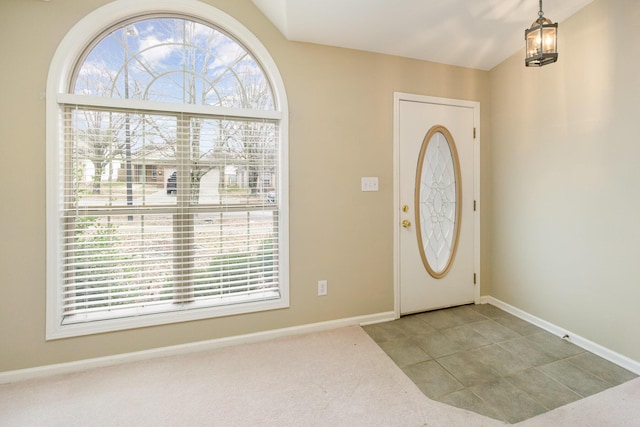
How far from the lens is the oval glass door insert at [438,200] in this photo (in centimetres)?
280

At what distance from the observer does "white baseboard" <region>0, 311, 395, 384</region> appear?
1.89 metres

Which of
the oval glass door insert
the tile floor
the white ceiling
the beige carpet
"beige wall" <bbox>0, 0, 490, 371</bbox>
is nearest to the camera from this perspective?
the beige carpet

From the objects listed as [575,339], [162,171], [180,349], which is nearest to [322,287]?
[180,349]

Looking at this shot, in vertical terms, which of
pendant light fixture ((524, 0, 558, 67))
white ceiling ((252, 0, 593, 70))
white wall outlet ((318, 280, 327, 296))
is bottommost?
white wall outlet ((318, 280, 327, 296))

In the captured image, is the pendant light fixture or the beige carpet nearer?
the beige carpet

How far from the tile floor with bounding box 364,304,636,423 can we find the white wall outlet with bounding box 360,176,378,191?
48.9 inches

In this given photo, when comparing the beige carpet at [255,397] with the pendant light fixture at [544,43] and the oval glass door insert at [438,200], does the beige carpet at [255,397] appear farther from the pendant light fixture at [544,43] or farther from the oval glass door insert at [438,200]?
the pendant light fixture at [544,43]

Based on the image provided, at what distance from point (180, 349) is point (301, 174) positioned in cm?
163

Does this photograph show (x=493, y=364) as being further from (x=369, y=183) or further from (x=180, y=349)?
(x=180, y=349)

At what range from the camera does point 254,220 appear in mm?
2359

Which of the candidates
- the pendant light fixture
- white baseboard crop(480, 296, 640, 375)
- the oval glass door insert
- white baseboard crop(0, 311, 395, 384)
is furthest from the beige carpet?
the pendant light fixture

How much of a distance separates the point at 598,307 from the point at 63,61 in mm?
4139

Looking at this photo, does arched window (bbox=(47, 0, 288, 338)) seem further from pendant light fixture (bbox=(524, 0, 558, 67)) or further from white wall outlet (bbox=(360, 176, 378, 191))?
pendant light fixture (bbox=(524, 0, 558, 67))

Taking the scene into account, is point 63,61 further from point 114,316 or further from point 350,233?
point 350,233
